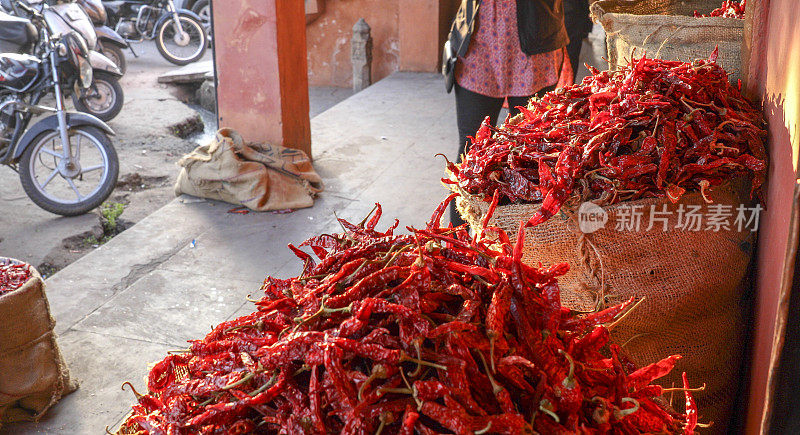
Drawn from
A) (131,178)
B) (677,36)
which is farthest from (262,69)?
(677,36)

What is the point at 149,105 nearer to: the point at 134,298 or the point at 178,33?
the point at 178,33

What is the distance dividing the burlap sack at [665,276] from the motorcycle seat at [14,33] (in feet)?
21.6

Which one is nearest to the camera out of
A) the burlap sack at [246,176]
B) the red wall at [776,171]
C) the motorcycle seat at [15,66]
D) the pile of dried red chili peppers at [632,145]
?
the red wall at [776,171]

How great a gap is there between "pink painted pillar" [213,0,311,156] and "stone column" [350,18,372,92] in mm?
4321

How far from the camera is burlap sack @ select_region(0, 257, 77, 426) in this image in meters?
2.69

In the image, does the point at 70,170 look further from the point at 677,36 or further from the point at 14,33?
the point at 677,36

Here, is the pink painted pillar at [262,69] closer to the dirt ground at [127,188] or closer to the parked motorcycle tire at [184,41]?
the dirt ground at [127,188]

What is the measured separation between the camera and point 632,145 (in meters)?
2.19

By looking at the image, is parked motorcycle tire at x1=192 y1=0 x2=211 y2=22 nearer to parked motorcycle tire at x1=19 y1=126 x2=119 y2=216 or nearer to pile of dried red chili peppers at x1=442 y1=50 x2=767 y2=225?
parked motorcycle tire at x1=19 y1=126 x2=119 y2=216

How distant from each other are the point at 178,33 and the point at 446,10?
207 inches

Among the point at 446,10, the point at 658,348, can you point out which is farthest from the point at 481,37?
the point at 446,10

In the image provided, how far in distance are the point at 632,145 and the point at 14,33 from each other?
22.8ft

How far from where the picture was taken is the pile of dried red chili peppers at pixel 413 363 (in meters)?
1.28

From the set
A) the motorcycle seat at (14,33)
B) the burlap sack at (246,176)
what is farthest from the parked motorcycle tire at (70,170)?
the motorcycle seat at (14,33)
